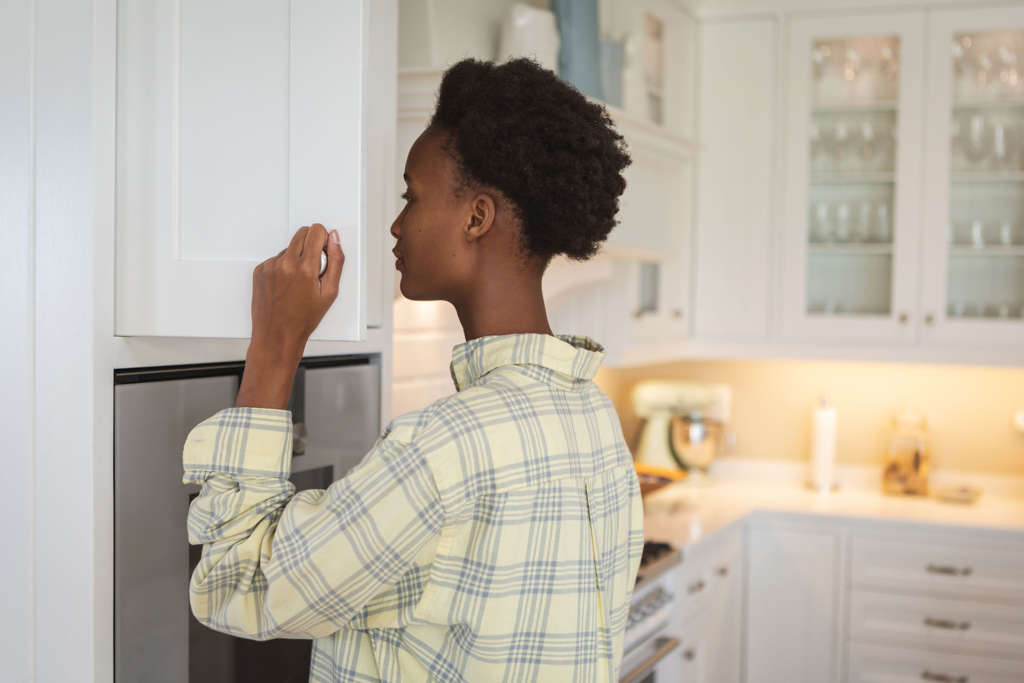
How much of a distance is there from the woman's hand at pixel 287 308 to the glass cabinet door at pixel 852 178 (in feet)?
8.32

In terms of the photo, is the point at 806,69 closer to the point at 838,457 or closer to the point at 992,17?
the point at 992,17

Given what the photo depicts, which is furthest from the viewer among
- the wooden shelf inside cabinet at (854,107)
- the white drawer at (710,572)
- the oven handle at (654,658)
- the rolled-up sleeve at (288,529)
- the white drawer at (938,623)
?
the wooden shelf inside cabinet at (854,107)

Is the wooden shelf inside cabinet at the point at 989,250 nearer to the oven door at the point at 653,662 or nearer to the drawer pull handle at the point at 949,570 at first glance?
the drawer pull handle at the point at 949,570

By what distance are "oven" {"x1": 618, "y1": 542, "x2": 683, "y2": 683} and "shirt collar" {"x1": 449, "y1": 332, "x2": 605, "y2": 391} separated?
121 cm

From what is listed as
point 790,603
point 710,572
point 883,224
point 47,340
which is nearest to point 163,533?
point 47,340

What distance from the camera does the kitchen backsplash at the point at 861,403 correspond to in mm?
3291

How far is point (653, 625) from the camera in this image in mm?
2270

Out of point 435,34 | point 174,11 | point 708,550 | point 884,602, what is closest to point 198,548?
point 174,11

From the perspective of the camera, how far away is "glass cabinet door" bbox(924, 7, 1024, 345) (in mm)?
3043

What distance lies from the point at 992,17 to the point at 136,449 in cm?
294

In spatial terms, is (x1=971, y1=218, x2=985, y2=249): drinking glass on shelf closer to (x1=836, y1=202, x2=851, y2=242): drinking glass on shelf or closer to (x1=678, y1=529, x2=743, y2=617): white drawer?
(x1=836, y1=202, x2=851, y2=242): drinking glass on shelf

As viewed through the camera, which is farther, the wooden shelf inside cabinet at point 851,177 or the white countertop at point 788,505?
the wooden shelf inside cabinet at point 851,177

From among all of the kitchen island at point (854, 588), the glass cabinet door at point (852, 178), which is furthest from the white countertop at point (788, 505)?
the glass cabinet door at point (852, 178)

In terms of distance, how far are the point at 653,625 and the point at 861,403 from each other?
1.54 meters
